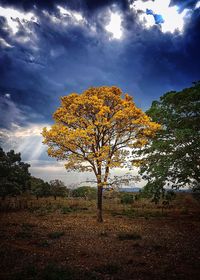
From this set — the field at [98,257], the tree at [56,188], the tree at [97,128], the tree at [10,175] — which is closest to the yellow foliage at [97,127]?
the tree at [97,128]

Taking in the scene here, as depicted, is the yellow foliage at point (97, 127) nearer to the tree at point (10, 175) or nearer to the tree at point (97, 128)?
the tree at point (97, 128)

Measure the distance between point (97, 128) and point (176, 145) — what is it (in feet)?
26.9

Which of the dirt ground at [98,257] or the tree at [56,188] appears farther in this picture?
the tree at [56,188]

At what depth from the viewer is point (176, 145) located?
21.8 m

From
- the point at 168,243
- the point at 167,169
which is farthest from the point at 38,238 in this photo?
the point at 167,169

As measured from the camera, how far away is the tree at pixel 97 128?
18797mm

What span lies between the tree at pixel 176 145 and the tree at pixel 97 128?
2722 mm

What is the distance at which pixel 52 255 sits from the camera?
10453 millimetres

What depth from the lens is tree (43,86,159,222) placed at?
18.8 metres

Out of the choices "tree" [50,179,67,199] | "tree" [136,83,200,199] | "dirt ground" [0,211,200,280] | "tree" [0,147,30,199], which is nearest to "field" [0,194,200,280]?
"dirt ground" [0,211,200,280]

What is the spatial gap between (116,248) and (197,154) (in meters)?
13.2

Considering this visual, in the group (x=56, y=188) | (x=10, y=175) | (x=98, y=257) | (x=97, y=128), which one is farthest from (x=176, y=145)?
(x=56, y=188)

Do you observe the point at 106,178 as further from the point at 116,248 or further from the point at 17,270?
the point at 17,270

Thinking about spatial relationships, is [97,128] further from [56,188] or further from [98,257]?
[56,188]
